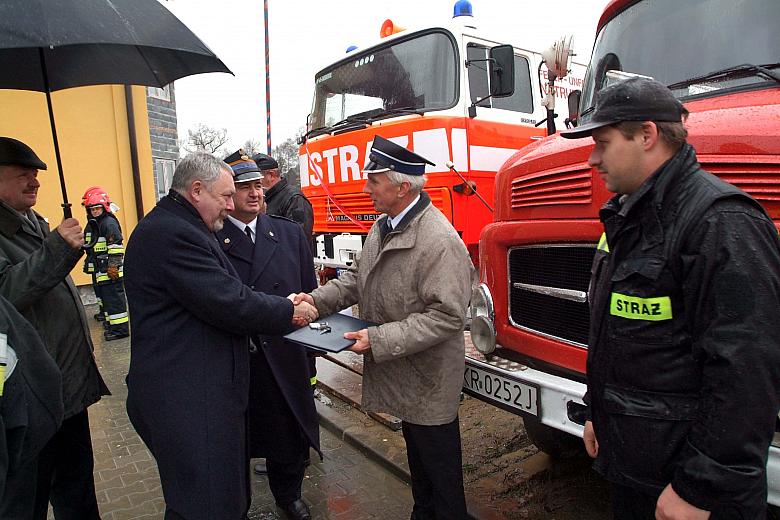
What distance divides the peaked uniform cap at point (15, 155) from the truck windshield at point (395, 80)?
3.40 metres

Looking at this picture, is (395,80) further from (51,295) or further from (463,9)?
(51,295)

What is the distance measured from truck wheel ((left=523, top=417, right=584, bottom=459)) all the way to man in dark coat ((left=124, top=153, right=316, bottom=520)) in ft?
6.22

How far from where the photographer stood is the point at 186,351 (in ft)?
6.99

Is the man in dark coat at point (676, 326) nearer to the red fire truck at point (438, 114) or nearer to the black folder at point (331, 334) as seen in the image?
the black folder at point (331, 334)

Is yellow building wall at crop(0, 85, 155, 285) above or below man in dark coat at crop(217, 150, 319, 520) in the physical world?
above

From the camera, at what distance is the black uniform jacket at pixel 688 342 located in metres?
1.28

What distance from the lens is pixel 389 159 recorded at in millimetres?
2498

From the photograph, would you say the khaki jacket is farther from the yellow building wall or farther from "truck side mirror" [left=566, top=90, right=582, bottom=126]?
the yellow building wall

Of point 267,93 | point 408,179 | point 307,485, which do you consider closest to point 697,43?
point 408,179

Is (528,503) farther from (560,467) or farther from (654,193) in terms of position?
(654,193)

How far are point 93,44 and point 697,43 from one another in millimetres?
2921

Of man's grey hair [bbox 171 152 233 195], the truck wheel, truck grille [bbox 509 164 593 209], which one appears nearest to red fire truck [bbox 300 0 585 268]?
truck grille [bbox 509 164 593 209]

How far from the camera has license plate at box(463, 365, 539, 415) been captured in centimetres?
244

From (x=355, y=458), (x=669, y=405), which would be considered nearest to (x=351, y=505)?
(x=355, y=458)
